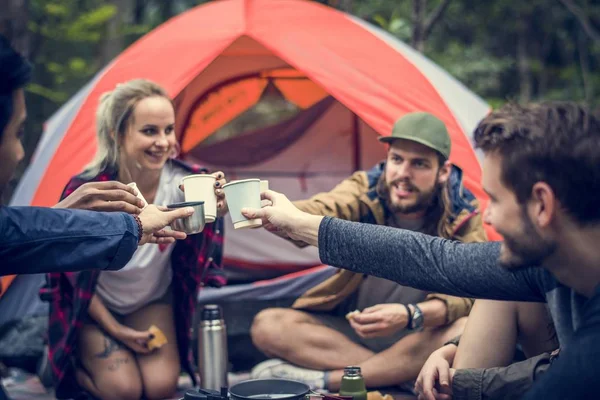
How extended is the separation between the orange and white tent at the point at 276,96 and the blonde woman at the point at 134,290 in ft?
1.44

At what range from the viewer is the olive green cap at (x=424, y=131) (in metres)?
2.80

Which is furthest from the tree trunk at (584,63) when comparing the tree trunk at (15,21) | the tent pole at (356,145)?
the tree trunk at (15,21)

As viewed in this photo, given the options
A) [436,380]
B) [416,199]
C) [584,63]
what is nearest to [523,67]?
[584,63]

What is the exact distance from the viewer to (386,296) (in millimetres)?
2922

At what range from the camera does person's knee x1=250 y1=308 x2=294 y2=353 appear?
2.91m

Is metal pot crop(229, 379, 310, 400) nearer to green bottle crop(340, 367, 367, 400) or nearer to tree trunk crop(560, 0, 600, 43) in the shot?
green bottle crop(340, 367, 367, 400)

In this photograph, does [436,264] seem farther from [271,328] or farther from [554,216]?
[271,328]

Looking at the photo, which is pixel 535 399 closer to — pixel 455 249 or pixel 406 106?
pixel 455 249

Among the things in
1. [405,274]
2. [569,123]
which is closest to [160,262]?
[405,274]

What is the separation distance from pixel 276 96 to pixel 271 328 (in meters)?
2.09

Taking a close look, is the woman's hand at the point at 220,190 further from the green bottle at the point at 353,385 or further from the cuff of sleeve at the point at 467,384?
the cuff of sleeve at the point at 467,384

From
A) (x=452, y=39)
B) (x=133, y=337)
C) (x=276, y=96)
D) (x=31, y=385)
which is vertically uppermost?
(x=452, y=39)

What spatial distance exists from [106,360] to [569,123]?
201 cm

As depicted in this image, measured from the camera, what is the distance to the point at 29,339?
3.40m
